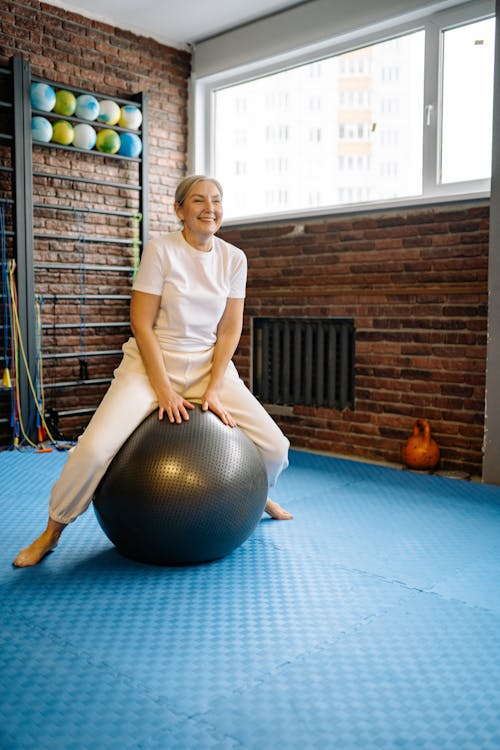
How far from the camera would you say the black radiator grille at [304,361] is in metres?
4.41

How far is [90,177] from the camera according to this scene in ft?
16.0

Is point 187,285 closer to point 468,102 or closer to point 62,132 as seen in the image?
point 468,102

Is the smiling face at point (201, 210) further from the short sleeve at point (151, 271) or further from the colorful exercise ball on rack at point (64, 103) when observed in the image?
the colorful exercise ball on rack at point (64, 103)

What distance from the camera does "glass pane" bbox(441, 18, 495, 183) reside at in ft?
12.7

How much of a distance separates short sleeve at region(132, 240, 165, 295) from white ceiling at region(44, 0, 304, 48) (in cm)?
284

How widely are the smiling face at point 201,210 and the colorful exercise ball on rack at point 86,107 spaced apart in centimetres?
237

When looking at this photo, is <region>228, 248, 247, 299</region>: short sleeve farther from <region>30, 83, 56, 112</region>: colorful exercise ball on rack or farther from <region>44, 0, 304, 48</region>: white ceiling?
<region>44, 0, 304, 48</region>: white ceiling

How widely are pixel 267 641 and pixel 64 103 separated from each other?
376 cm

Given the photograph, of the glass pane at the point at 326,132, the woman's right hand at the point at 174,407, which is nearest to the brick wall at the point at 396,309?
the glass pane at the point at 326,132

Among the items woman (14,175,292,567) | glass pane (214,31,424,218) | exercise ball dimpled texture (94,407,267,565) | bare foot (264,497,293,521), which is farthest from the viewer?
glass pane (214,31,424,218)

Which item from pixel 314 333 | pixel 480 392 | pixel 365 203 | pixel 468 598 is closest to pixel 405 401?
pixel 480 392

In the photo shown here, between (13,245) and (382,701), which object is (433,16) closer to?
(13,245)

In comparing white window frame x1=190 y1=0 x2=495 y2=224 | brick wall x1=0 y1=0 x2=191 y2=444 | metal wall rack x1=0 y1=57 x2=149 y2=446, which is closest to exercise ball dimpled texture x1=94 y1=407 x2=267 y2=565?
white window frame x1=190 y1=0 x2=495 y2=224

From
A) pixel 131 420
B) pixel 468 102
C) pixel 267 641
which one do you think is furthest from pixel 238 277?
pixel 468 102
